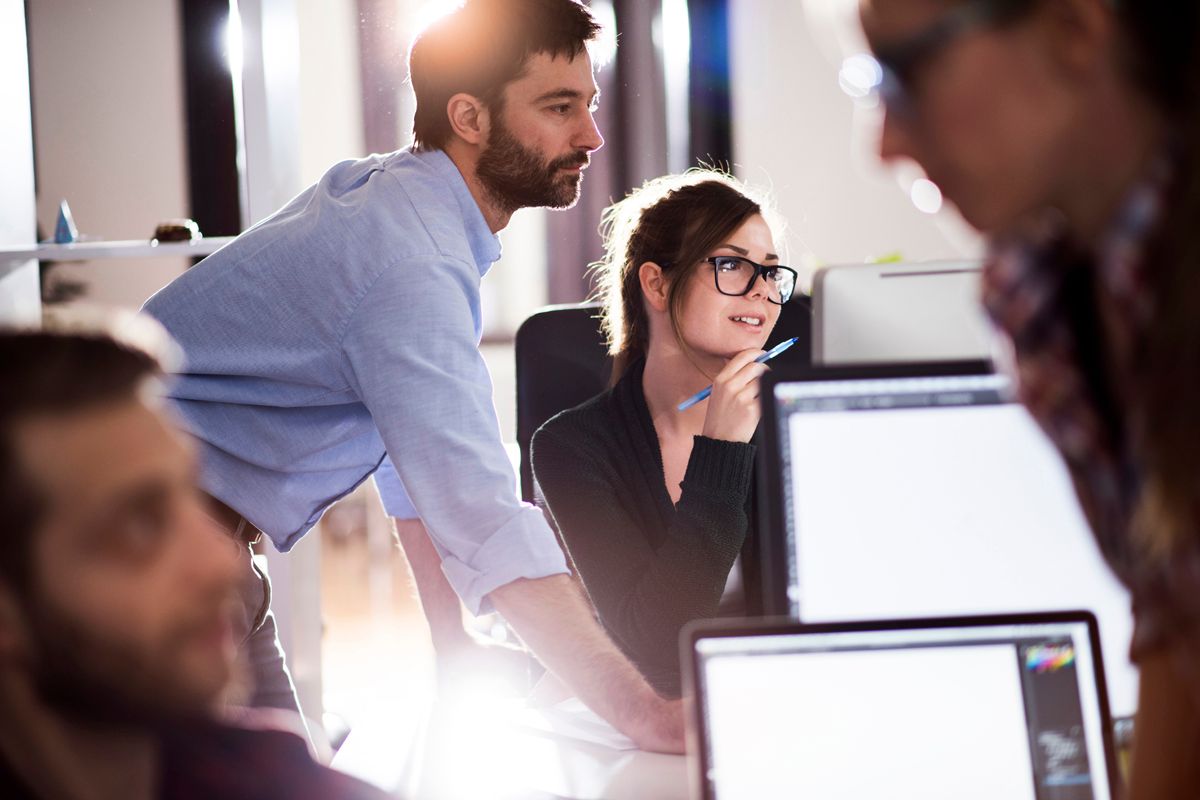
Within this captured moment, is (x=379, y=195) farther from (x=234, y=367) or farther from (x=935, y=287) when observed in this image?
(x=935, y=287)

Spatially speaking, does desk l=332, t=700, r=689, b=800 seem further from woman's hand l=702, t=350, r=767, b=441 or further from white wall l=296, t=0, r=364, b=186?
white wall l=296, t=0, r=364, b=186

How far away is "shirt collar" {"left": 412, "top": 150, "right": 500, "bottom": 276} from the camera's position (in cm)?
163

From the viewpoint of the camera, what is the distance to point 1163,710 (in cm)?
74

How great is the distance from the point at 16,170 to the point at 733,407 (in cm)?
216

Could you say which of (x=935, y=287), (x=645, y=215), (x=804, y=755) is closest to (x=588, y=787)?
(x=804, y=755)

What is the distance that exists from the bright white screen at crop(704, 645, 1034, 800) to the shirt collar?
3.17 ft

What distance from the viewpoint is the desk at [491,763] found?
1022 millimetres

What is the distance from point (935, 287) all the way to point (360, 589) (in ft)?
12.4

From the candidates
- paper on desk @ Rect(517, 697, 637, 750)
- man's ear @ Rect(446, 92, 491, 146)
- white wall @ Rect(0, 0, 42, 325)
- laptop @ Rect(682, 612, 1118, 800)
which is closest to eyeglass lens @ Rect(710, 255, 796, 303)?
man's ear @ Rect(446, 92, 491, 146)

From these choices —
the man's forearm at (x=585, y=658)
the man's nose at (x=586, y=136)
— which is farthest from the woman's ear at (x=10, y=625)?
the man's nose at (x=586, y=136)

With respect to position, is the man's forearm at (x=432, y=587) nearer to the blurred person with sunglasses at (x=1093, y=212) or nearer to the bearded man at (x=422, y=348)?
the bearded man at (x=422, y=348)

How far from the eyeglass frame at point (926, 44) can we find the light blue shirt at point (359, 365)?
715 millimetres

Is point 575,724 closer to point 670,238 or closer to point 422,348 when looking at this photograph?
point 422,348

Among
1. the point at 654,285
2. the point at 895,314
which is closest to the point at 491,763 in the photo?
the point at 895,314
